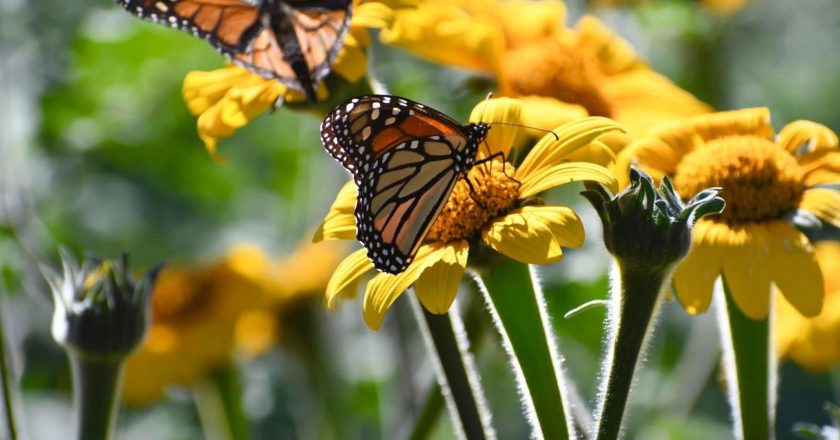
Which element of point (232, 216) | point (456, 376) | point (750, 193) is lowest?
point (232, 216)

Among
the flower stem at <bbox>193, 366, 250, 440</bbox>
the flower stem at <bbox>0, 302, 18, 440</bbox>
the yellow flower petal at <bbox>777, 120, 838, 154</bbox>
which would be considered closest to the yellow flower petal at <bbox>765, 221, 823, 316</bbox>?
the yellow flower petal at <bbox>777, 120, 838, 154</bbox>

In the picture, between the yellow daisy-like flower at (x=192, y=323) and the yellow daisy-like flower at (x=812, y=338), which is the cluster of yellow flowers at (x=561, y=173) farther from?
the yellow daisy-like flower at (x=192, y=323)

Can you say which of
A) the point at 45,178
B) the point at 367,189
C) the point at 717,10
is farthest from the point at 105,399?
the point at 717,10

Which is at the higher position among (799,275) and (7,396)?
(799,275)

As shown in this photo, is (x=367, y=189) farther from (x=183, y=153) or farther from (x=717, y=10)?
(x=717, y=10)

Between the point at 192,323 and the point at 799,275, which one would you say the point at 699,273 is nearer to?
the point at 799,275

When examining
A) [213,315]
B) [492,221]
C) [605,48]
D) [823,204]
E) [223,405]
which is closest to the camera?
[492,221]

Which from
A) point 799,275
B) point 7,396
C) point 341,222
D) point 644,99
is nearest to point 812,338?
point 644,99
